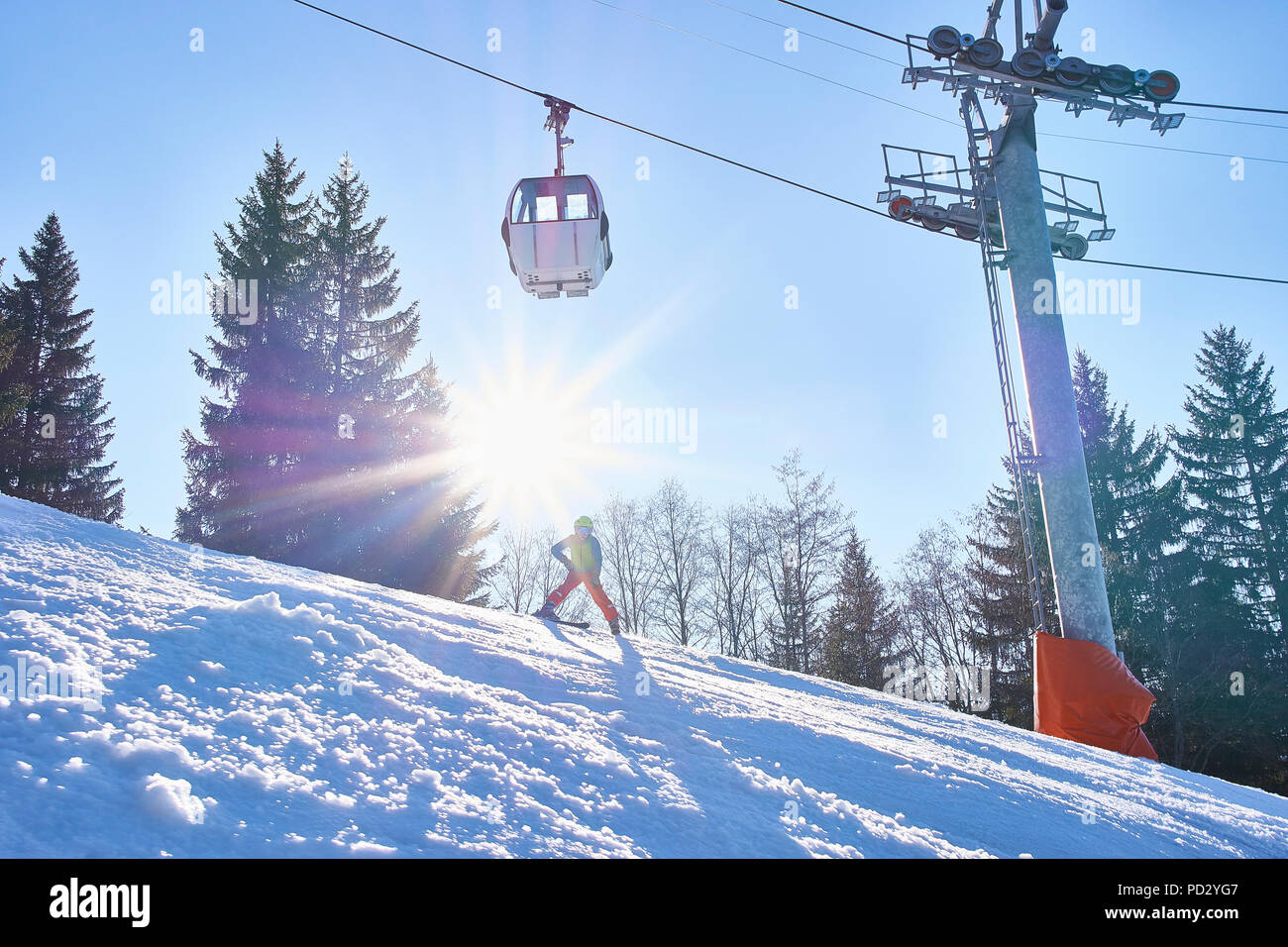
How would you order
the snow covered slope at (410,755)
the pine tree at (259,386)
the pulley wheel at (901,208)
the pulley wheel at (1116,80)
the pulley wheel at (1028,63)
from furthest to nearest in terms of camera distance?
the pine tree at (259,386), the pulley wheel at (901,208), the pulley wheel at (1116,80), the pulley wheel at (1028,63), the snow covered slope at (410,755)

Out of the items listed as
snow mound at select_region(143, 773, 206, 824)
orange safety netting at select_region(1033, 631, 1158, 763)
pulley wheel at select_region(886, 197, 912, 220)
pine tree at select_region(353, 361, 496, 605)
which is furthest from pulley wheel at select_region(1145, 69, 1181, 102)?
pine tree at select_region(353, 361, 496, 605)

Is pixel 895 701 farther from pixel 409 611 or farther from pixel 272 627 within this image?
pixel 272 627

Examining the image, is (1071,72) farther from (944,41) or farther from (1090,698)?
(1090,698)

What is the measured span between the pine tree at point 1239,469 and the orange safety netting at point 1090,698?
25.7 meters

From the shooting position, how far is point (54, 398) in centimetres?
2694

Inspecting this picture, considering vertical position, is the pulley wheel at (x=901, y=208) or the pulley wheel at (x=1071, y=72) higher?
the pulley wheel at (x=1071, y=72)

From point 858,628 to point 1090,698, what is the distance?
2320 cm

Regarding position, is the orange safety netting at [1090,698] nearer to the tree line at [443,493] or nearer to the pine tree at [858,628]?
the tree line at [443,493]

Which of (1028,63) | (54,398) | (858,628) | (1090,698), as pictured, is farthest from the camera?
(858,628)

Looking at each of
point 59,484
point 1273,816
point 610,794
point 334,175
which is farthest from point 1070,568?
point 59,484

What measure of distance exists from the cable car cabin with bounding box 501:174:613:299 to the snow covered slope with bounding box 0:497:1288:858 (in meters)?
5.42

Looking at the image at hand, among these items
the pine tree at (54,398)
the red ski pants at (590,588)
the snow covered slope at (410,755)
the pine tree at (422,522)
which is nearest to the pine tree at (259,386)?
the pine tree at (422,522)

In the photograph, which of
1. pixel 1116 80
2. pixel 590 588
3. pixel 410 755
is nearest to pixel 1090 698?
pixel 590 588

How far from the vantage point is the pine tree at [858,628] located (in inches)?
1248
